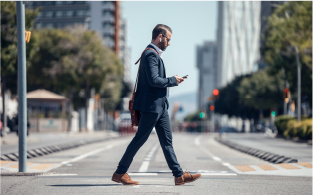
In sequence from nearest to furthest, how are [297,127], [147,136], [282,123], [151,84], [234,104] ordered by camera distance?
[151,84]
[147,136]
[297,127]
[282,123]
[234,104]

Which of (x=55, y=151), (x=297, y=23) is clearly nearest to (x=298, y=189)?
(x=55, y=151)

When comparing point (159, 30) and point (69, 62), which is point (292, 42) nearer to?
point (69, 62)

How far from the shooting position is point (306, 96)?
4119 centimetres

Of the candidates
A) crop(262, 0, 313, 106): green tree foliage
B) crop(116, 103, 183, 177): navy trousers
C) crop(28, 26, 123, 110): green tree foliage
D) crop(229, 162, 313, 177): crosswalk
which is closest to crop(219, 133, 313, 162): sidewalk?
crop(229, 162, 313, 177): crosswalk

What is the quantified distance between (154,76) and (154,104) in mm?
339

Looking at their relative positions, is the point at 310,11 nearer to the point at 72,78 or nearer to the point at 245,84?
the point at 72,78

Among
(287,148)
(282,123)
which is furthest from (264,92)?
(287,148)

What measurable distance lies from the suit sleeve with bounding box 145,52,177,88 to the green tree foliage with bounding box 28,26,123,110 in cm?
4336

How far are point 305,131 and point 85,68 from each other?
27753mm

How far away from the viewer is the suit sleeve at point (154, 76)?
6.38 meters

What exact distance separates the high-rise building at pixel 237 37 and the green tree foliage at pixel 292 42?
435ft

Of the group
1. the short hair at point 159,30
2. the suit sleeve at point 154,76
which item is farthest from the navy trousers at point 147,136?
the short hair at point 159,30

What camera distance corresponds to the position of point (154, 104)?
6422mm

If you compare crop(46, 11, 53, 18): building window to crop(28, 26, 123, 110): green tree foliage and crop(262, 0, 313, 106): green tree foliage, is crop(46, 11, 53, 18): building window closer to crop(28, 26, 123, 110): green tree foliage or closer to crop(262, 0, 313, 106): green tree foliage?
crop(28, 26, 123, 110): green tree foliage
